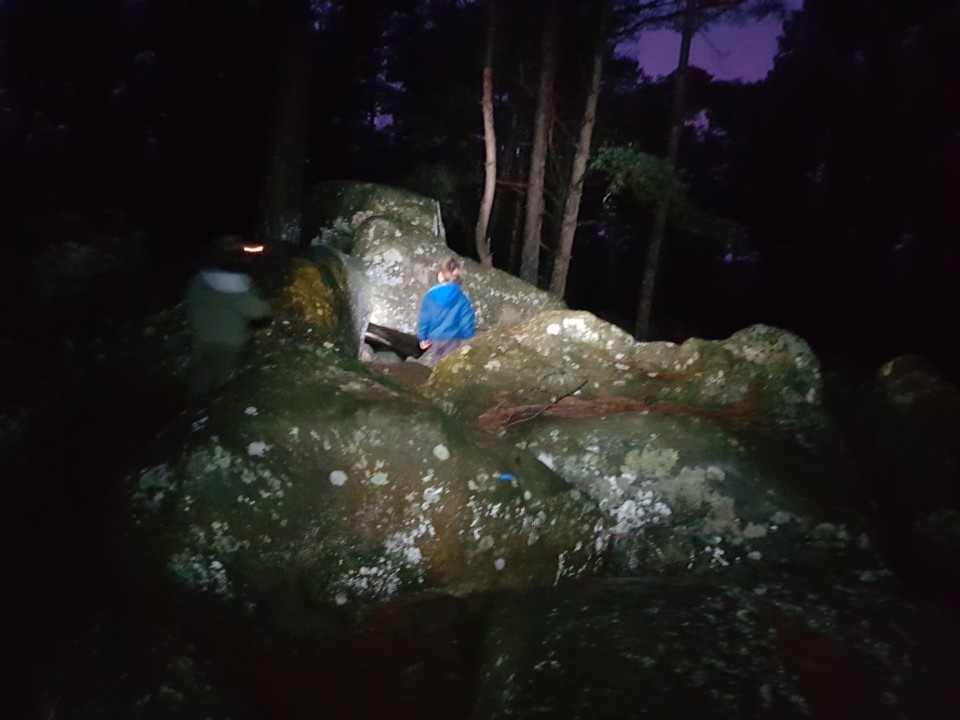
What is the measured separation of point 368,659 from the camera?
386 cm

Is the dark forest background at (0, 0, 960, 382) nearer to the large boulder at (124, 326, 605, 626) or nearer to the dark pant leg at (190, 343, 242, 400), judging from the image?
the dark pant leg at (190, 343, 242, 400)

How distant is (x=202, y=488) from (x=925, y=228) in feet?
55.6

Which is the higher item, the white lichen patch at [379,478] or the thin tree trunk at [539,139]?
the thin tree trunk at [539,139]

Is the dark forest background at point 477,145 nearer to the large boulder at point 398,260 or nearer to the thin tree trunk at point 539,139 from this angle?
the thin tree trunk at point 539,139

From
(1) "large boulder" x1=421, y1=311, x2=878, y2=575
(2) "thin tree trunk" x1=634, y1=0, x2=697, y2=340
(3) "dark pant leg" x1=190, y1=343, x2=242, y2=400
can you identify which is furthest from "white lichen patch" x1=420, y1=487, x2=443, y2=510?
(2) "thin tree trunk" x1=634, y1=0, x2=697, y2=340

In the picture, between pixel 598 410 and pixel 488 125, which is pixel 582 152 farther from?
pixel 598 410

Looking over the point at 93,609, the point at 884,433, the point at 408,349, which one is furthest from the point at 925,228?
the point at 93,609

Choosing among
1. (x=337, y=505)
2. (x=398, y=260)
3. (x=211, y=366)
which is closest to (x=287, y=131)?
(x=398, y=260)

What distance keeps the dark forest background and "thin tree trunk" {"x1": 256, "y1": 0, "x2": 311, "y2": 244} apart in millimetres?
31

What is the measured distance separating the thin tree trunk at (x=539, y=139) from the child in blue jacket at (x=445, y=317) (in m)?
7.09

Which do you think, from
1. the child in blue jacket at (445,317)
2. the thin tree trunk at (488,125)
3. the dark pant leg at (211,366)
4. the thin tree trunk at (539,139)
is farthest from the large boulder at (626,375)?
the thin tree trunk at (539,139)

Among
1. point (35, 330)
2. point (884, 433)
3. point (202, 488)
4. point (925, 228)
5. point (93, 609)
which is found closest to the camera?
point (93, 609)

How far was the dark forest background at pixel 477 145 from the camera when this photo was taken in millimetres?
8781

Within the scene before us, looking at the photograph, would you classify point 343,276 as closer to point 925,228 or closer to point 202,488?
point 202,488
